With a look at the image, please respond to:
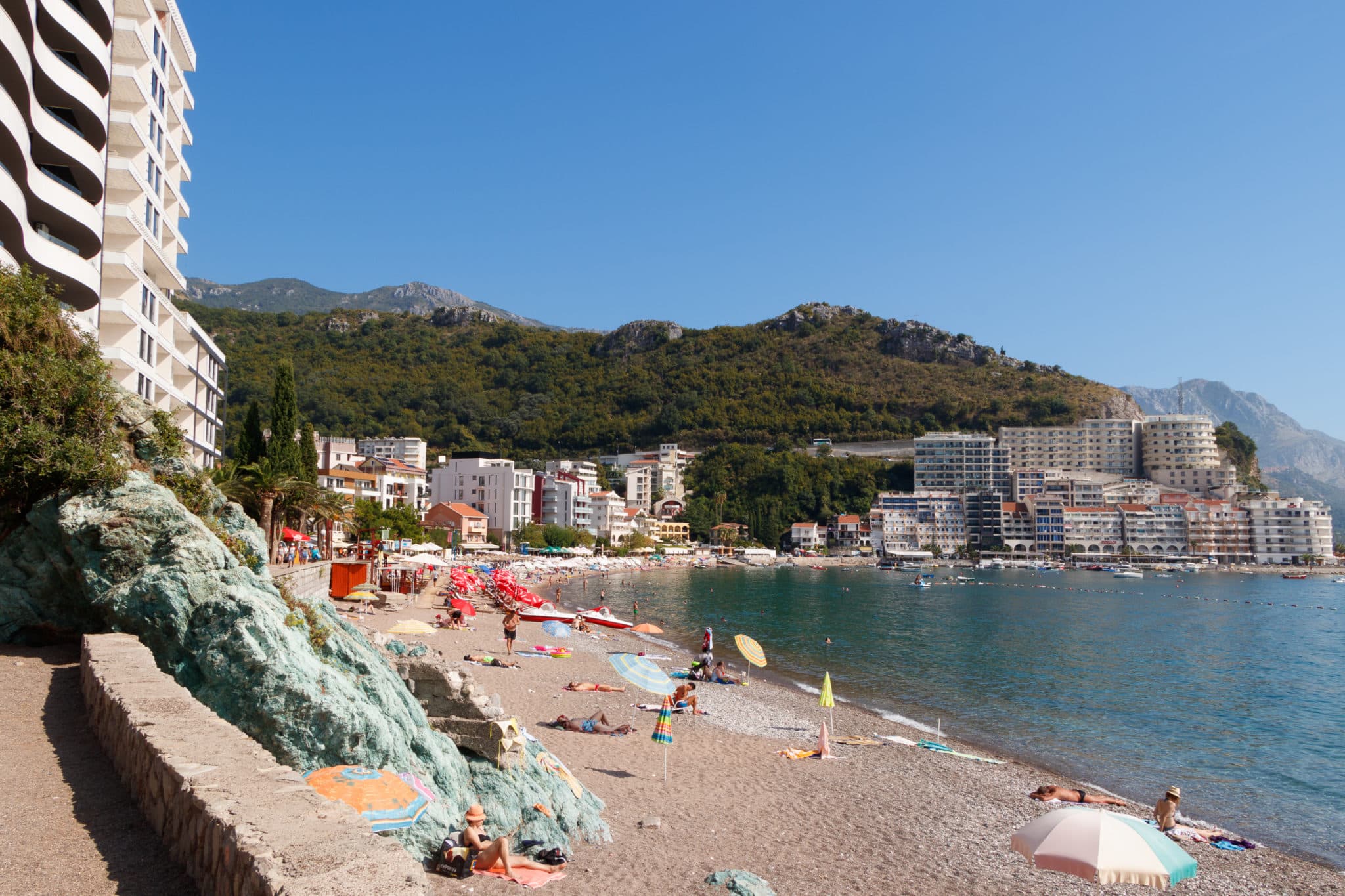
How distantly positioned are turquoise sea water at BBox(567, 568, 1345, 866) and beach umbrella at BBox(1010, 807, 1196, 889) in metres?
7.42

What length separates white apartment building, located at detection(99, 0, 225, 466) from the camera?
94.1 ft

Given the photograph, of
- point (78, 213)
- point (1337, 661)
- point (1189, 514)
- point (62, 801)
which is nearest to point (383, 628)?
point (78, 213)

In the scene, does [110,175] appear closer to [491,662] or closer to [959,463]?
[491,662]

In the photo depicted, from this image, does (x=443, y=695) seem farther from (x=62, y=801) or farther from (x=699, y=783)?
(x=699, y=783)

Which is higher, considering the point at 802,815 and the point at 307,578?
the point at 307,578

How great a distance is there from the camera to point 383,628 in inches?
1041

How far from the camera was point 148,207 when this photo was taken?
31297 millimetres

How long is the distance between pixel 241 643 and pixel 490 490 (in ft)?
293

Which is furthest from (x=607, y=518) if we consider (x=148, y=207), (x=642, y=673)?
(x=642, y=673)

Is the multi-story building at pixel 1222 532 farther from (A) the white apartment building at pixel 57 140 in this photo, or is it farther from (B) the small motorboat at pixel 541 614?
(A) the white apartment building at pixel 57 140

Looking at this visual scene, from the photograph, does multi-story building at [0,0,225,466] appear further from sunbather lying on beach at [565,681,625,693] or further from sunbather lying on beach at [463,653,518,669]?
sunbather lying on beach at [565,681,625,693]

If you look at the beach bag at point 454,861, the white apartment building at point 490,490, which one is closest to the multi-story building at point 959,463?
the white apartment building at point 490,490

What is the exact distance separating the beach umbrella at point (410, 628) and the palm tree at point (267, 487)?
404 cm

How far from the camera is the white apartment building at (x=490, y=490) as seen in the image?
9494 cm
